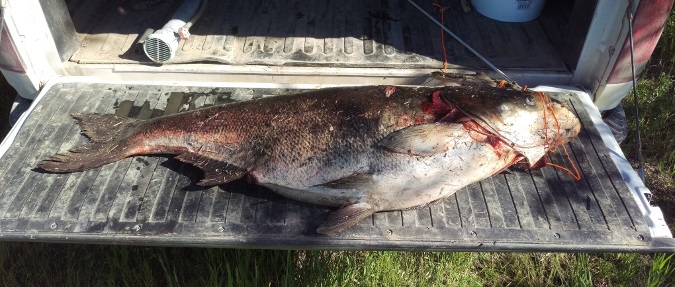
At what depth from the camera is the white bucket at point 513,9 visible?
170 inches

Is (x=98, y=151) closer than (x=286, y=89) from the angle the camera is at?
Yes

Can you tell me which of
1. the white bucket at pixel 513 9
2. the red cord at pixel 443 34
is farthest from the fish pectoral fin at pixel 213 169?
the white bucket at pixel 513 9

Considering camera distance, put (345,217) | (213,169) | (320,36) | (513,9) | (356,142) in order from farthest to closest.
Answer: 1. (513,9)
2. (320,36)
3. (213,169)
4. (356,142)
5. (345,217)

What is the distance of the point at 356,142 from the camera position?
262 centimetres

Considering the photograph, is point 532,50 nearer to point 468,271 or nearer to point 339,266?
point 468,271

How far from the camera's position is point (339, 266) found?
10.2ft

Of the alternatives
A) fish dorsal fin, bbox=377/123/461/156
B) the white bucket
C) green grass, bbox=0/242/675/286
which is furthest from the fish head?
the white bucket

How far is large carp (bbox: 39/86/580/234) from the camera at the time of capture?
2562 millimetres

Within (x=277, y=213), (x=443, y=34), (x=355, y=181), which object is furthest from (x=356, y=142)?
(x=443, y=34)

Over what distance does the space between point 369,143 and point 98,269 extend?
1.95 meters

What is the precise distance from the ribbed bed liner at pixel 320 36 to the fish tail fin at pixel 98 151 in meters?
0.90

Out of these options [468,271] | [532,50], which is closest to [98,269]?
[468,271]

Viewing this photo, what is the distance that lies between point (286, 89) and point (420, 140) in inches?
51.5

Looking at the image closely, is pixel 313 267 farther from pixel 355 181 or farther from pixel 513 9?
pixel 513 9
